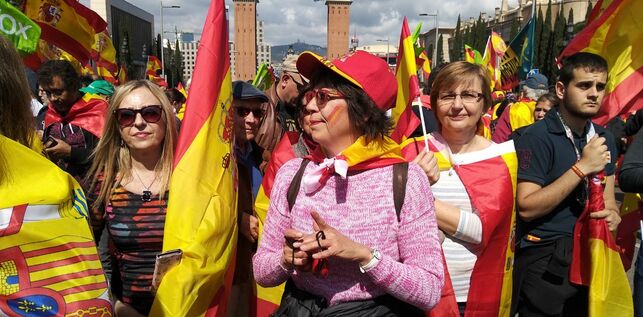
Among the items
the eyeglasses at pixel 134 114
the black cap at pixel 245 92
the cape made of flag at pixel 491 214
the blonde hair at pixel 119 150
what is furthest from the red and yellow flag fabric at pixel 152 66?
the cape made of flag at pixel 491 214

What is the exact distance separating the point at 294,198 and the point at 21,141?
908 millimetres

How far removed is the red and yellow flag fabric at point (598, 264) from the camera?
286 cm

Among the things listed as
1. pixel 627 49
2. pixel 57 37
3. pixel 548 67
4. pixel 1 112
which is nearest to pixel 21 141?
pixel 1 112

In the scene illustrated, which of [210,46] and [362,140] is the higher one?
[210,46]

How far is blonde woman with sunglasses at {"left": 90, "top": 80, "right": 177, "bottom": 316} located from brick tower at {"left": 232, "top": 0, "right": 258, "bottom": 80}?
7325cm

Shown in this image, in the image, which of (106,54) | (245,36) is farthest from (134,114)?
(245,36)

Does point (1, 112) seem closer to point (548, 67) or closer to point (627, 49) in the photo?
point (627, 49)

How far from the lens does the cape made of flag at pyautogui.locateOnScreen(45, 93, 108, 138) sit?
159 inches

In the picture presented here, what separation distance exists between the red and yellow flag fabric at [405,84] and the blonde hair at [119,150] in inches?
46.8

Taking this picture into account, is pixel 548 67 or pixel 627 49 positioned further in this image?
pixel 548 67

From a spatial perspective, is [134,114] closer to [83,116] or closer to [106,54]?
[83,116]

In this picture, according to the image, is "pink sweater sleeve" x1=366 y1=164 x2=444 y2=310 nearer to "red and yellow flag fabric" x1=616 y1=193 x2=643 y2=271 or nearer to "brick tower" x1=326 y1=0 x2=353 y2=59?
"red and yellow flag fabric" x1=616 y1=193 x2=643 y2=271

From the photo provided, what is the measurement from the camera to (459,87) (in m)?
2.67

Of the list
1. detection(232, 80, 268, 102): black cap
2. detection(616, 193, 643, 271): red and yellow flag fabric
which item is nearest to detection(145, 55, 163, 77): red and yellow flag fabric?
detection(232, 80, 268, 102): black cap
